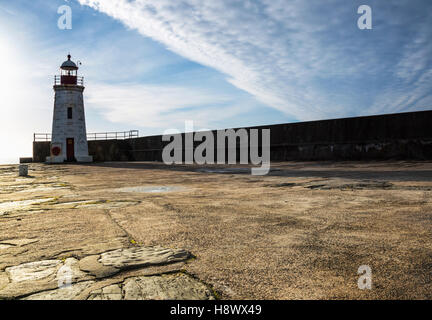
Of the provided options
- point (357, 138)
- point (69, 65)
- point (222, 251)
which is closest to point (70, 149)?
point (69, 65)

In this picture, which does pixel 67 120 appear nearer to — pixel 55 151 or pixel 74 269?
pixel 55 151

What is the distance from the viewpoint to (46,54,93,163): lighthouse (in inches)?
947

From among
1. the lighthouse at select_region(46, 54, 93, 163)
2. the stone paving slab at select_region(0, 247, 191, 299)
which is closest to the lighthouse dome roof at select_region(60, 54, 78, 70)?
the lighthouse at select_region(46, 54, 93, 163)

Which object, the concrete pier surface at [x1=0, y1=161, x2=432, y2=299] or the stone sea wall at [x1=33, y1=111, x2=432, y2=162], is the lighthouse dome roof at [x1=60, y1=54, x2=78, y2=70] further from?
the concrete pier surface at [x1=0, y1=161, x2=432, y2=299]

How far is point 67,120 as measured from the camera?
79.6 ft

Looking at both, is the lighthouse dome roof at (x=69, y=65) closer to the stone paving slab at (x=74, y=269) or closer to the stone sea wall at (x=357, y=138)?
the stone sea wall at (x=357, y=138)

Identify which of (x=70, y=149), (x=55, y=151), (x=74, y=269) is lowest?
(x=74, y=269)

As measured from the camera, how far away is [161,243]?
Answer: 87.0 inches

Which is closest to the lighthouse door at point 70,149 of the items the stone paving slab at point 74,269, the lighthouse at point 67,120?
the lighthouse at point 67,120

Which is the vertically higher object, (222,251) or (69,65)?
(69,65)

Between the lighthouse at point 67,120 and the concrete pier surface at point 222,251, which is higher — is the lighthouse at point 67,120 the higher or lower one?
the higher one

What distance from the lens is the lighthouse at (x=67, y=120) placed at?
78.9 feet

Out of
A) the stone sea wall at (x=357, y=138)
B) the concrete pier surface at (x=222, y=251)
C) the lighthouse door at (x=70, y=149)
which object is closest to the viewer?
the concrete pier surface at (x=222, y=251)
